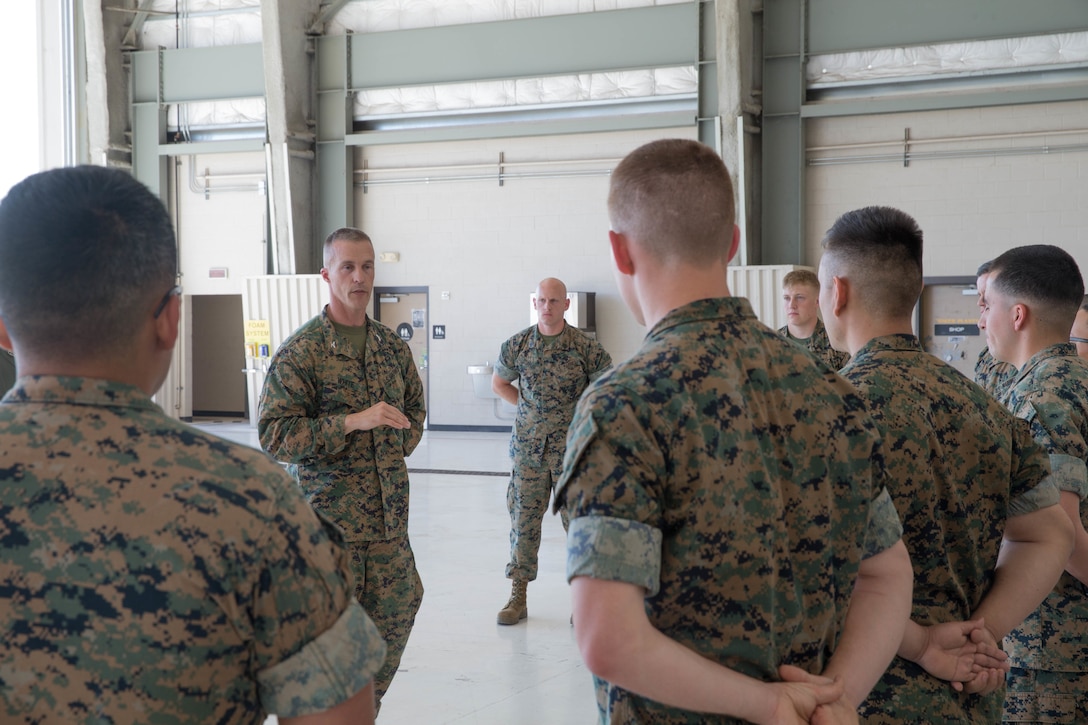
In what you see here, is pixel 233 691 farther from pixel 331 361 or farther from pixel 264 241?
pixel 264 241

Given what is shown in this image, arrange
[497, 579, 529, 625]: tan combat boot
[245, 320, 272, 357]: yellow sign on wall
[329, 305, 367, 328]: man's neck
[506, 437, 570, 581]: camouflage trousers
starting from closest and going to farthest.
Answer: [329, 305, 367, 328]: man's neck, [497, 579, 529, 625]: tan combat boot, [506, 437, 570, 581]: camouflage trousers, [245, 320, 272, 357]: yellow sign on wall

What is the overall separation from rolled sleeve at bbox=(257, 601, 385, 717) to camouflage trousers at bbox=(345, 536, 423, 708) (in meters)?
2.54

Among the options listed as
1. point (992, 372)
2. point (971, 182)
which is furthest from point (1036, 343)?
point (971, 182)

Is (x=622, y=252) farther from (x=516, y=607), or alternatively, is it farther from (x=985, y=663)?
(x=516, y=607)

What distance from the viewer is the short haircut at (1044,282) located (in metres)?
2.64

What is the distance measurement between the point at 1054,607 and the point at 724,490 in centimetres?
174

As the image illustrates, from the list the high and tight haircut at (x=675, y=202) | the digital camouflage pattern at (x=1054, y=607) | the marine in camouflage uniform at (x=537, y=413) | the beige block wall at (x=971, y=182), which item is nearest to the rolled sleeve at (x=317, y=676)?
the high and tight haircut at (x=675, y=202)

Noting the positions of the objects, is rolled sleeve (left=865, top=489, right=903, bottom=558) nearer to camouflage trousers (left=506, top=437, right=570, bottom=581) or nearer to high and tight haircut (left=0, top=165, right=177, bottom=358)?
high and tight haircut (left=0, top=165, right=177, bottom=358)

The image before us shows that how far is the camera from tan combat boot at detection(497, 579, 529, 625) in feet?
18.8

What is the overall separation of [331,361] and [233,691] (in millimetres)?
2724

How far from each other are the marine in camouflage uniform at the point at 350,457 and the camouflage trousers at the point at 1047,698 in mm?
2057

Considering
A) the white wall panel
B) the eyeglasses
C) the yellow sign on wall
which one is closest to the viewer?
the eyeglasses

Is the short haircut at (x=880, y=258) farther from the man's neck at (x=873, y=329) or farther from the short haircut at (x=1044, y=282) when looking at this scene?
the short haircut at (x=1044, y=282)

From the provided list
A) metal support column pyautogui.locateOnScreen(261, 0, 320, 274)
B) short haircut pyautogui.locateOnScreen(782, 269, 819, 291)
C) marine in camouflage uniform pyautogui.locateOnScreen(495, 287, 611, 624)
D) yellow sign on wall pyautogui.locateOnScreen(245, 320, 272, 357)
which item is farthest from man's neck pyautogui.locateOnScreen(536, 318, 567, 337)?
yellow sign on wall pyautogui.locateOnScreen(245, 320, 272, 357)
